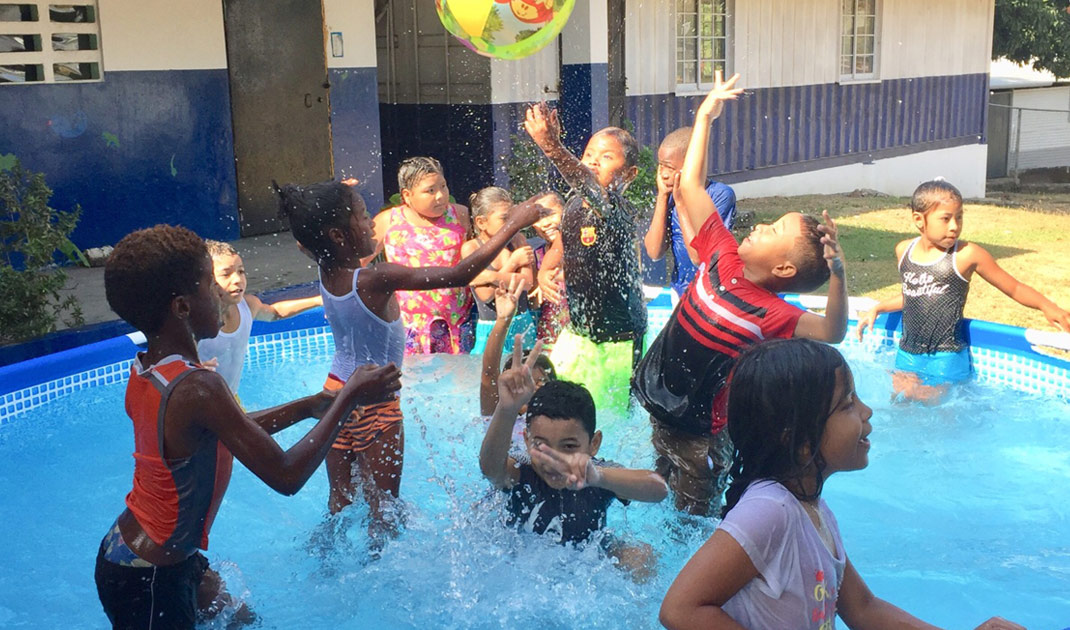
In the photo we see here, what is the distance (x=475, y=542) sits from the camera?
401cm

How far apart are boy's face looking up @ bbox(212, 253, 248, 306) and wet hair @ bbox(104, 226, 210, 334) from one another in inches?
68.5

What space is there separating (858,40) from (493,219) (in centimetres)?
1344

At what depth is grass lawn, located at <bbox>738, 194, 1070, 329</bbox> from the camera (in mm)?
9469

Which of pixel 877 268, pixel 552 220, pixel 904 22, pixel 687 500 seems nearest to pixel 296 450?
pixel 687 500

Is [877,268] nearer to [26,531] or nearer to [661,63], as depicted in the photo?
[661,63]

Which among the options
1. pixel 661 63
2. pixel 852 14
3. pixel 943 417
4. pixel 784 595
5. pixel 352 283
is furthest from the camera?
pixel 852 14

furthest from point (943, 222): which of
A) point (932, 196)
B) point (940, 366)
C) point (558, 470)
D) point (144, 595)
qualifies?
point (144, 595)

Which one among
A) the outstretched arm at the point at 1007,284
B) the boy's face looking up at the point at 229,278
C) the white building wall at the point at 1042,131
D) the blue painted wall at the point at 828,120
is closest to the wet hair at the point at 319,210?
the boy's face looking up at the point at 229,278

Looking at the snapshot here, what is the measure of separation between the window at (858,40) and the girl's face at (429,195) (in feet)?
40.8

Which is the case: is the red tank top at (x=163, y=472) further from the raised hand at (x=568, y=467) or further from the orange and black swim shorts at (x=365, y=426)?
the orange and black swim shorts at (x=365, y=426)

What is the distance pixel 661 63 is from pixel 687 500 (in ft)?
34.3

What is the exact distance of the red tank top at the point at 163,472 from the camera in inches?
111

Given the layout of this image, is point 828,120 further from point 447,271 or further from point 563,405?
point 563,405

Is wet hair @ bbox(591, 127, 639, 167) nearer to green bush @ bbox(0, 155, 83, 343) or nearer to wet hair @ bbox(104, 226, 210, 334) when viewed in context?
wet hair @ bbox(104, 226, 210, 334)
